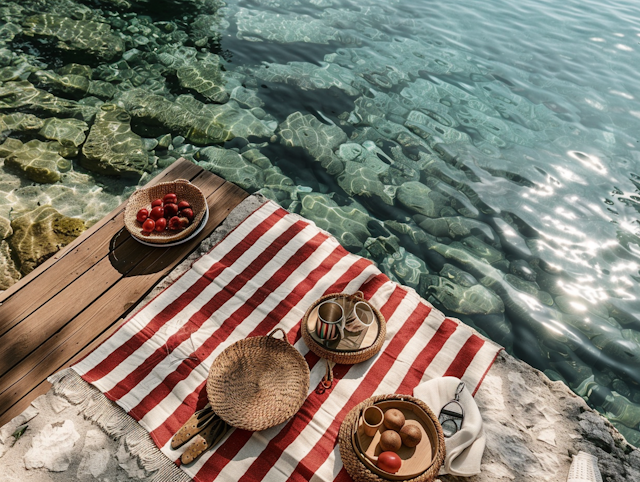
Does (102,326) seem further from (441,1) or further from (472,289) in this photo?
(441,1)

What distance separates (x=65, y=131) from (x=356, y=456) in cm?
792

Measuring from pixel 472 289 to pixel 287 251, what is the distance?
3.06 meters

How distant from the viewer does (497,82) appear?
1080 cm

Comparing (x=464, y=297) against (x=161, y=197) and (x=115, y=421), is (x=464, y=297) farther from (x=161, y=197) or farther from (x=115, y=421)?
(x=115, y=421)

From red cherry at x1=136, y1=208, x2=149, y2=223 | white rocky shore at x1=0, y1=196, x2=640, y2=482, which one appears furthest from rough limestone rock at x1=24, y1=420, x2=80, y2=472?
red cherry at x1=136, y1=208, x2=149, y2=223

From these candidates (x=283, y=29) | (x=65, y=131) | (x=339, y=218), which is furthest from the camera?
(x=283, y=29)

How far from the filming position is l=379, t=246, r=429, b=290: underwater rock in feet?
20.3

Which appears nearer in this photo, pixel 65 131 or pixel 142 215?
pixel 142 215

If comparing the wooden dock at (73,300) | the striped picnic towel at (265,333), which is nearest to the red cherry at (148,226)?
the wooden dock at (73,300)

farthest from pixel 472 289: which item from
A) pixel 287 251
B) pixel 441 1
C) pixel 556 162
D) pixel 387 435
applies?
pixel 441 1

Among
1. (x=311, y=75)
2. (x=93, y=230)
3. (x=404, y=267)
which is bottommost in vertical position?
(x=404, y=267)

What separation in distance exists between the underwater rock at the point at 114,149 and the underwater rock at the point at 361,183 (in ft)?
12.2

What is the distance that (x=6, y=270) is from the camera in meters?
5.69

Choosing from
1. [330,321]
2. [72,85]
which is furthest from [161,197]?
[72,85]
